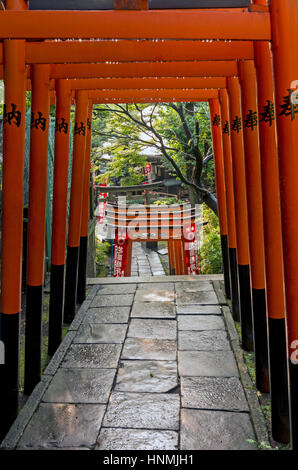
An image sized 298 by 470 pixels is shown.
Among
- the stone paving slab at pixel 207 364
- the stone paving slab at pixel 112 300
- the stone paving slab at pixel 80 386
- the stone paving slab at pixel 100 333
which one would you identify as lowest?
the stone paving slab at pixel 80 386

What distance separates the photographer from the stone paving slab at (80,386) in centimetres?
377

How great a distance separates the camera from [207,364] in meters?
4.39

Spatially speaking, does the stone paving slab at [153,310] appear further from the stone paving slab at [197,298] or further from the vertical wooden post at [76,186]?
the vertical wooden post at [76,186]

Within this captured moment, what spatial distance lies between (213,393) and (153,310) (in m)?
2.44

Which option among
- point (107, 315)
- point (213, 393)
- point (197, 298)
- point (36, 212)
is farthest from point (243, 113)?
point (107, 315)

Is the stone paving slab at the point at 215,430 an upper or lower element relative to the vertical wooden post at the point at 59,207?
lower

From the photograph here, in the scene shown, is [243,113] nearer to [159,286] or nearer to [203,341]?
[203,341]

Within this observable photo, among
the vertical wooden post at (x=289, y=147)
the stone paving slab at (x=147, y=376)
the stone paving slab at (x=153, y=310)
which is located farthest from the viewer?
the stone paving slab at (x=153, y=310)

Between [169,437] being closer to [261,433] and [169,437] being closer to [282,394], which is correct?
[261,433]

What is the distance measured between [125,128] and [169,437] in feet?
30.1

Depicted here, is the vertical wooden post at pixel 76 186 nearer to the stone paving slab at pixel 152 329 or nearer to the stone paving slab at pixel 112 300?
the stone paving slab at pixel 112 300

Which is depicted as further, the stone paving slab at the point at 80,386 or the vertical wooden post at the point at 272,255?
the stone paving slab at the point at 80,386

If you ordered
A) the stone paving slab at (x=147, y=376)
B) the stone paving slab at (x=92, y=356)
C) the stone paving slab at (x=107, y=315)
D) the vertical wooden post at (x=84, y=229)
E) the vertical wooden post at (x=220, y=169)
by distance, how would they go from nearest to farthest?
the stone paving slab at (x=147, y=376), the stone paving slab at (x=92, y=356), the stone paving slab at (x=107, y=315), the vertical wooden post at (x=84, y=229), the vertical wooden post at (x=220, y=169)

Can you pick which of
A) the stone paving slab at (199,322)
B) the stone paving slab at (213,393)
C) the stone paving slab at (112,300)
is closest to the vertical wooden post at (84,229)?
the stone paving slab at (112,300)
